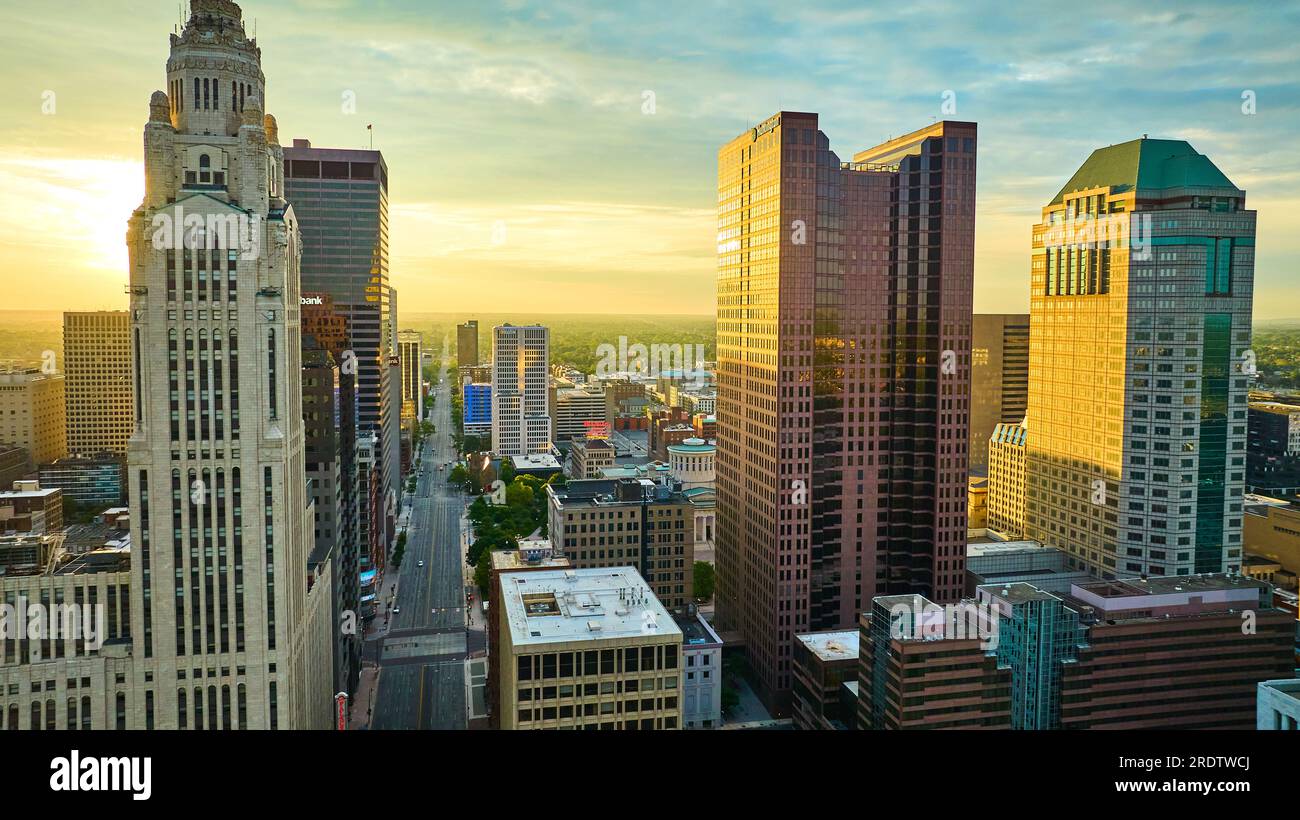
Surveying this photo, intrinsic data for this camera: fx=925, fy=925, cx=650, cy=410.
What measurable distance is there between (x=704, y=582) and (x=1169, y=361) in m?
33.3

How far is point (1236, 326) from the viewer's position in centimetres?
5672

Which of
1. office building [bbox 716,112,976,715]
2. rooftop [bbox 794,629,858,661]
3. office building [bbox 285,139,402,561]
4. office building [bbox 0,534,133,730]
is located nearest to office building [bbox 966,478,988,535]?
office building [bbox 716,112,976,715]

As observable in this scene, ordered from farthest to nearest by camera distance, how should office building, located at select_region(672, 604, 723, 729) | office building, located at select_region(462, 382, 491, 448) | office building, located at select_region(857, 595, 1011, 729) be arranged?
office building, located at select_region(462, 382, 491, 448), office building, located at select_region(672, 604, 723, 729), office building, located at select_region(857, 595, 1011, 729)

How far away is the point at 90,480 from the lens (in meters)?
75.2

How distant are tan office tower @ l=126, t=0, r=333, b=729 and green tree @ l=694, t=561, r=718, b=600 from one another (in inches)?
1528

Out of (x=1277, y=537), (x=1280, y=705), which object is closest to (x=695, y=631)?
(x=1280, y=705)

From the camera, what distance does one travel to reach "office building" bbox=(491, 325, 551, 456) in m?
119

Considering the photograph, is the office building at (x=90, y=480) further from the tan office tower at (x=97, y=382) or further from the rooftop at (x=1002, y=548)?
the rooftop at (x=1002, y=548)

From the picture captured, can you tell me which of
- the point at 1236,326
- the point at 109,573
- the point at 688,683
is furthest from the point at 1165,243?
the point at 109,573

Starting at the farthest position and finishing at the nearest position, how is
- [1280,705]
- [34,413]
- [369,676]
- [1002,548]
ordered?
[34,413], [1002,548], [369,676], [1280,705]

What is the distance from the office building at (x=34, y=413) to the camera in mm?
85000

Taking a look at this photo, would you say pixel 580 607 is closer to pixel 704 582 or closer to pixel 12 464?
pixel 704 582

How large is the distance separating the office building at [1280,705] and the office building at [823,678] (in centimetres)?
1791

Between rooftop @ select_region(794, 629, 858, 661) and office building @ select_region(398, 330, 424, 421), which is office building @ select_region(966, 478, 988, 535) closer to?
rooftop @ select_region(794, 629, 858, 661)
